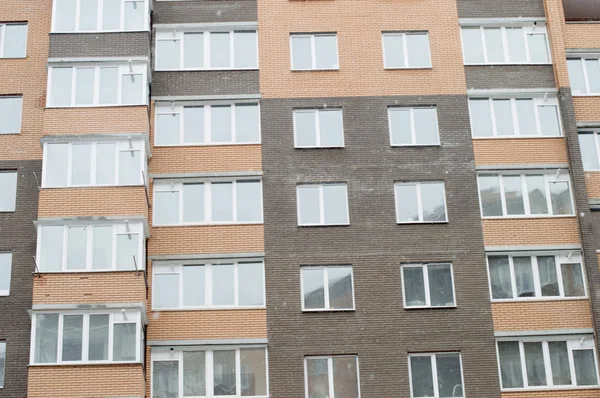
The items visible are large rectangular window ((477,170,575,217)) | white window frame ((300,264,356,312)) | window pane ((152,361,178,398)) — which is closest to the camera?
window pane ((152,361,178,398))

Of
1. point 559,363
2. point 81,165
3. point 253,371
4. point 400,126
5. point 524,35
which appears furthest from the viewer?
point 524,35

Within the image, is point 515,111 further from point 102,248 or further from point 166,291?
point 102,248

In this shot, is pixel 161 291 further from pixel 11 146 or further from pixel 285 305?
pixel 11 146

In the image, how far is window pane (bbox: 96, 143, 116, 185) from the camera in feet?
95.1

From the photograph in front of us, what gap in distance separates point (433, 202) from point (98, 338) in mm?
11352

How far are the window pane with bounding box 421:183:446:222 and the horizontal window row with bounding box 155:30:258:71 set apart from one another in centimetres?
715

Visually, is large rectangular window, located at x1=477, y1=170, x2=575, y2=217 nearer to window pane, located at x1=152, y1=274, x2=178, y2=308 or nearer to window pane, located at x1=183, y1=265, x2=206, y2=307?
window pane, located at x1=183, y1=265, x2=206, y2=307

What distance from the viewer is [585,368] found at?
2894 centimetres

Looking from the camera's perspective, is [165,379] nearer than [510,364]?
Yes

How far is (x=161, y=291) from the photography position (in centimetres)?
2925

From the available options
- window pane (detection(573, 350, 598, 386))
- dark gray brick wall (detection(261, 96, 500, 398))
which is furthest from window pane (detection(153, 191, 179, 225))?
window pane (detection(573, 350, 598, 386))

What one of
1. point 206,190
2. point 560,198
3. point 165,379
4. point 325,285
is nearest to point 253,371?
point 165,379

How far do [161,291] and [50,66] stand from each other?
8163 mm

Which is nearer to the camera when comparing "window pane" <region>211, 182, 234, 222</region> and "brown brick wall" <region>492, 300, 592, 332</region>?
"brown brick wall" <region>492, 300, 592, 332</region>
